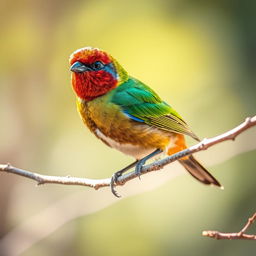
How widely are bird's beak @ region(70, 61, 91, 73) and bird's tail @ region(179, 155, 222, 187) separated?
1.08m

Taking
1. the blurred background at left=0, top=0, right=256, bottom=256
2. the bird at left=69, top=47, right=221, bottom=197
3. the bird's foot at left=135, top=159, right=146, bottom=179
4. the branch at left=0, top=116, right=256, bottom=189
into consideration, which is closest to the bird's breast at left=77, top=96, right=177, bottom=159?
the bird at left=69, top=47, right=221, bottom=197

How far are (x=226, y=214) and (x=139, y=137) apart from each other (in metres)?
3.08

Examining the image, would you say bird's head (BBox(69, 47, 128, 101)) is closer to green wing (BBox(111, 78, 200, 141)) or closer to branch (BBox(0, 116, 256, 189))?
green wing (BBox(111, 78, 200, 141))

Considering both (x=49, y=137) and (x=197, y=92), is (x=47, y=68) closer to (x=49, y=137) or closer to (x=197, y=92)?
(x=49, y=137)

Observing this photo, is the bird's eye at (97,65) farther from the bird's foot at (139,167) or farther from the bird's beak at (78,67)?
the bird's foot at (139,167)

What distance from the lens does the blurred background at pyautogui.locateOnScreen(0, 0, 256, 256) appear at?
6922 mm

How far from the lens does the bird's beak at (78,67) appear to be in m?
4.02

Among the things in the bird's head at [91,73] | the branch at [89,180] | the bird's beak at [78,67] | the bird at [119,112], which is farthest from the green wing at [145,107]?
the branch at [89,180]

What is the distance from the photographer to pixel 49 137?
8250 millimetres

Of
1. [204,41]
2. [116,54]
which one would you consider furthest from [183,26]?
[116,54]

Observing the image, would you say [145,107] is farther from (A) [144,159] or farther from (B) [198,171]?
(B) [198,171]

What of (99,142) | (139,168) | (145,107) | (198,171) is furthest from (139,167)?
(99,142)

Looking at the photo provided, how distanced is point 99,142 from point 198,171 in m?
3.35

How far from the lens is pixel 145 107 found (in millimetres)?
4309
